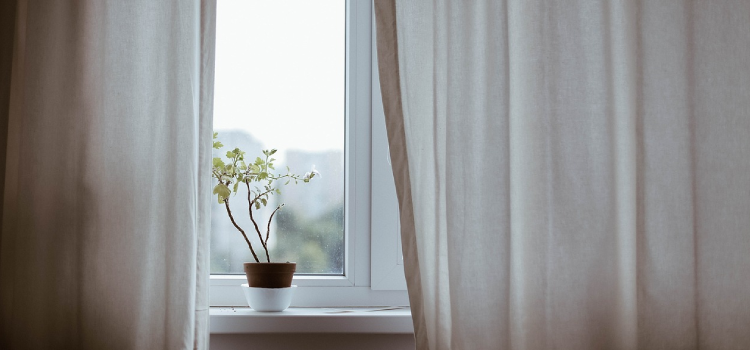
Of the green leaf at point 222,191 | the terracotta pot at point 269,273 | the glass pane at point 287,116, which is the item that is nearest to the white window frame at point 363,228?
the glass pane at point 287,116

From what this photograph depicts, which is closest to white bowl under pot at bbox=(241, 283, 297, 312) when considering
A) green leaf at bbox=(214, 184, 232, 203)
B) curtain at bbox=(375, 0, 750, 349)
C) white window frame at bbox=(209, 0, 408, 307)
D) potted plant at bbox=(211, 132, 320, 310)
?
potted plant at bbox=(211, 132, 320, 310)

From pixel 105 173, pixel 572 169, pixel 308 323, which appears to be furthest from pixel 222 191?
pixel 572 169

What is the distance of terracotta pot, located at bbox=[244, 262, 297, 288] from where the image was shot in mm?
1579

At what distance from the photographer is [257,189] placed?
1709mm

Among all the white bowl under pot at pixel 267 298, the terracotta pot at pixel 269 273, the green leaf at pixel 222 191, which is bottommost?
Answer: the white bowl under pot at pixel 267 298

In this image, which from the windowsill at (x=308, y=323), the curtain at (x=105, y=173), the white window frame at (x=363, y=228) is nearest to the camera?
the curtain at (x=105, y=173)

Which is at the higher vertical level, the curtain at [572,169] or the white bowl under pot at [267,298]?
the curtain at [572,169]

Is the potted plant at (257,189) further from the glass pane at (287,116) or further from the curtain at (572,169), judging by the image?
the curtain at (572,169)

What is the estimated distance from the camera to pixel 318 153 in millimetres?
1811

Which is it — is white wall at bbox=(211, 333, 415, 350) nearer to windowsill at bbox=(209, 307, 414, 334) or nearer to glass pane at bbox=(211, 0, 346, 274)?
windowsill at bbox=(209, 307, 414, 334)

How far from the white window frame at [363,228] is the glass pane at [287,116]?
0.05m

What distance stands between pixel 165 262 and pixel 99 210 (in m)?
0.18

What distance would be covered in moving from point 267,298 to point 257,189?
0.97 feet

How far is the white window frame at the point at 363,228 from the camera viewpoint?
1.73 m
